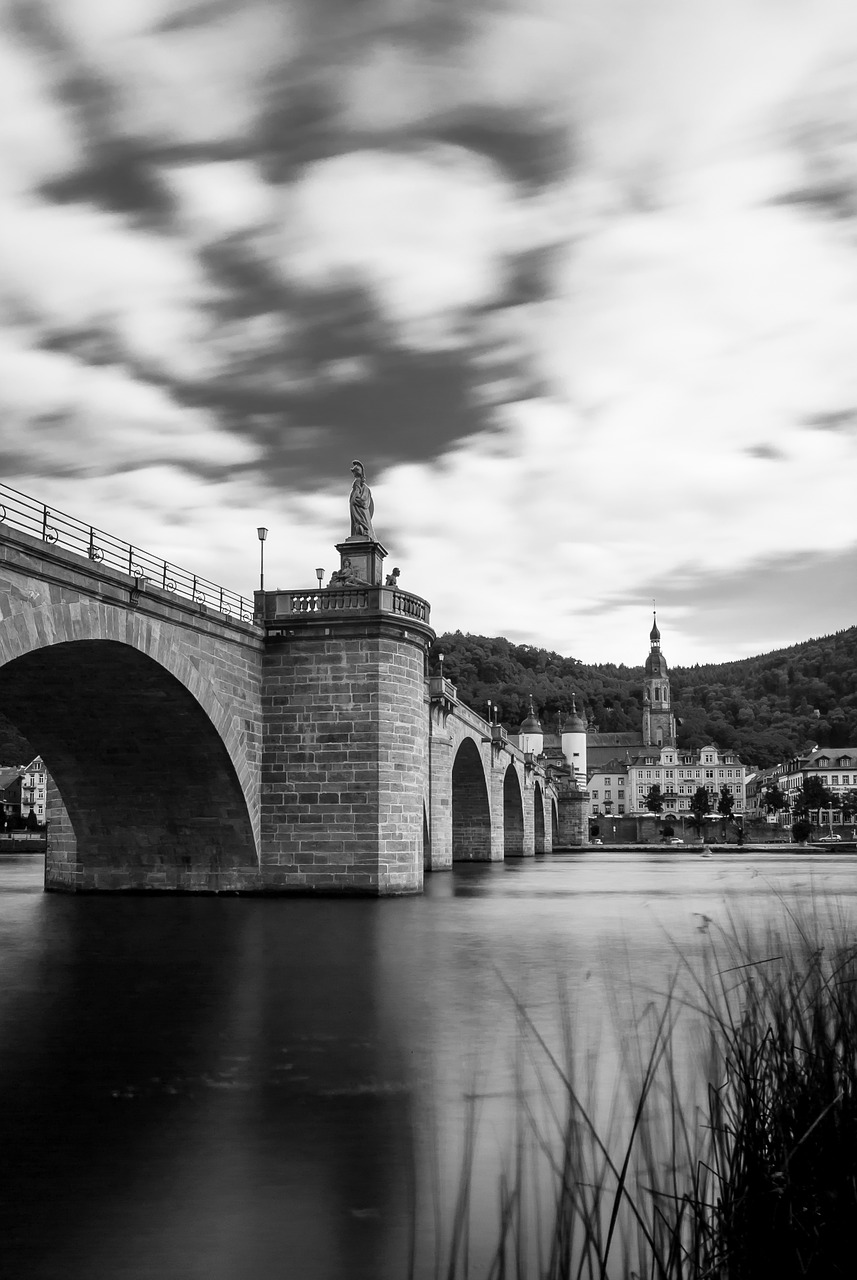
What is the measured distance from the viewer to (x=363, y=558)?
98.8 feet

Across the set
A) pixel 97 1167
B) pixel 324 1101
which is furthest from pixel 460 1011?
pixel 97 1167

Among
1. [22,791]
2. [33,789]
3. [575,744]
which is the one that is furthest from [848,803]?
[33,789]

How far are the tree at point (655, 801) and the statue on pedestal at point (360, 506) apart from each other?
126 metres

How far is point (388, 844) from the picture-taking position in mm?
26891

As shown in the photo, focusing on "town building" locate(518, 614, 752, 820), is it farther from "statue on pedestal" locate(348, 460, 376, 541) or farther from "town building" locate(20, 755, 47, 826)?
"statue on pedestal" locate(348, 460, 376, 541)

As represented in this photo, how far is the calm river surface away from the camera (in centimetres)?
561

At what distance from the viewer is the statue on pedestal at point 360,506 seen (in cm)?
3058

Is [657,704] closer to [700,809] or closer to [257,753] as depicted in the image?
[700,809]

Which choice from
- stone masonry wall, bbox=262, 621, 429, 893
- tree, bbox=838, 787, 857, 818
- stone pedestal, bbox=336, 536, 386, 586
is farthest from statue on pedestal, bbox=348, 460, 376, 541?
tree, bbox=838, 787, 857, 818

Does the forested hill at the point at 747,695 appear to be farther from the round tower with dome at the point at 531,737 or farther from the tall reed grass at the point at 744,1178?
the tall reed grass at the point at 744,1178

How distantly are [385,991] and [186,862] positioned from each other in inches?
566

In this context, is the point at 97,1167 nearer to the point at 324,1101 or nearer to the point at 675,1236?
the point at 324,1101

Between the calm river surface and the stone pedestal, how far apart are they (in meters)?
11.0

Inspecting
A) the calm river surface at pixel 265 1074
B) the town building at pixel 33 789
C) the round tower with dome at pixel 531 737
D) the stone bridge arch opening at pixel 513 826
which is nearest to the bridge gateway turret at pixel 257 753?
the calm river surface at pixel 265 1074
